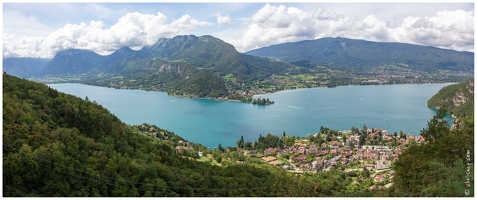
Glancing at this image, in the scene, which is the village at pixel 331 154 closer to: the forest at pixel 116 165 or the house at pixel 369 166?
the house at pixel 369 166

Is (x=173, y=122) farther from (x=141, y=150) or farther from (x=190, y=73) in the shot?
(x=190, y=73)

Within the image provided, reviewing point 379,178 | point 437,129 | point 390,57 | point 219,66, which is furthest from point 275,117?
point 390,57

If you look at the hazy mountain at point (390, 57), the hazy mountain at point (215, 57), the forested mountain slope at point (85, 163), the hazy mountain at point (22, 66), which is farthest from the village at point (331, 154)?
the hazy mountain at point (22, 66)

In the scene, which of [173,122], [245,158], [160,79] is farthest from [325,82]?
[245,158]

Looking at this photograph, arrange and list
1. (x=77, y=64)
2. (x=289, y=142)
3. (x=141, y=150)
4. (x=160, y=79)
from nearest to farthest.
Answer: (x=141, y=150) → (x=289, y=142) → (x=160, y=79) → (x=77, y=64)

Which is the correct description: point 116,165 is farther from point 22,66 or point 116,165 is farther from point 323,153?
point 22,66

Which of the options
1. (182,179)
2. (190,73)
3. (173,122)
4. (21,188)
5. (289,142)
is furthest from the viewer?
(190,73)
